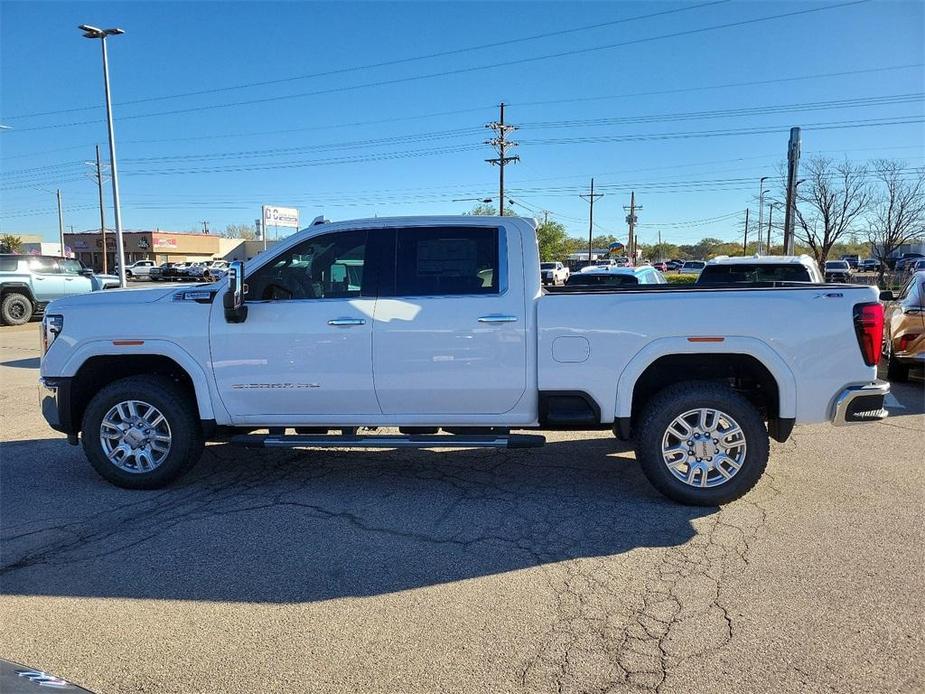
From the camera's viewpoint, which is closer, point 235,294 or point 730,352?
point 730,352

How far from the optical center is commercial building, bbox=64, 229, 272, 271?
8138 cm

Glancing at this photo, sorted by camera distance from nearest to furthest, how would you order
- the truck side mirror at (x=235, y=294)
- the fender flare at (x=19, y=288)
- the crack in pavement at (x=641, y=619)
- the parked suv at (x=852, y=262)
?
the crack in pavement at (x=641, y=619)
the truck side mirror at (x=235, y=294)
the fender flare at (x=19, y=288)
the parked suv at (x=852, y=262)

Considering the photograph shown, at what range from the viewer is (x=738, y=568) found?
3.79 metres

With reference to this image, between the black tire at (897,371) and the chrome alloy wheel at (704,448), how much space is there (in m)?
6.66

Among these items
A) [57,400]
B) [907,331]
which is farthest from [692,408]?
[907,331]

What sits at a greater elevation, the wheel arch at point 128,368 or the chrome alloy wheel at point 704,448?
the wheel arch at point 128,368

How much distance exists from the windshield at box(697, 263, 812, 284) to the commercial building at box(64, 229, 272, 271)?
248 feet

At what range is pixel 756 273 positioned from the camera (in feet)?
32.7

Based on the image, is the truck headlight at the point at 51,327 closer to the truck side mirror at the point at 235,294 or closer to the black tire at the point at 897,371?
the truck side mirror at the point at 235,294

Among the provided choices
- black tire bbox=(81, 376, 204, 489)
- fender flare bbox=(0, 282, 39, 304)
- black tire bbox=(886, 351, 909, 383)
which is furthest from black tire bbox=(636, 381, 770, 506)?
fender flare bbox=(0, 282, 39, 304)

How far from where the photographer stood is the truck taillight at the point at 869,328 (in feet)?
14.5

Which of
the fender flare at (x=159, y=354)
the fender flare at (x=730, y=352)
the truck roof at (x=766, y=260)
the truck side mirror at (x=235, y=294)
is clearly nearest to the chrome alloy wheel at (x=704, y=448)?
the fender flare at (x=730, y=352)

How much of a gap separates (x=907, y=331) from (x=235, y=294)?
8817mm

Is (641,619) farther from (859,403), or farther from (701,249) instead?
(701,249)
